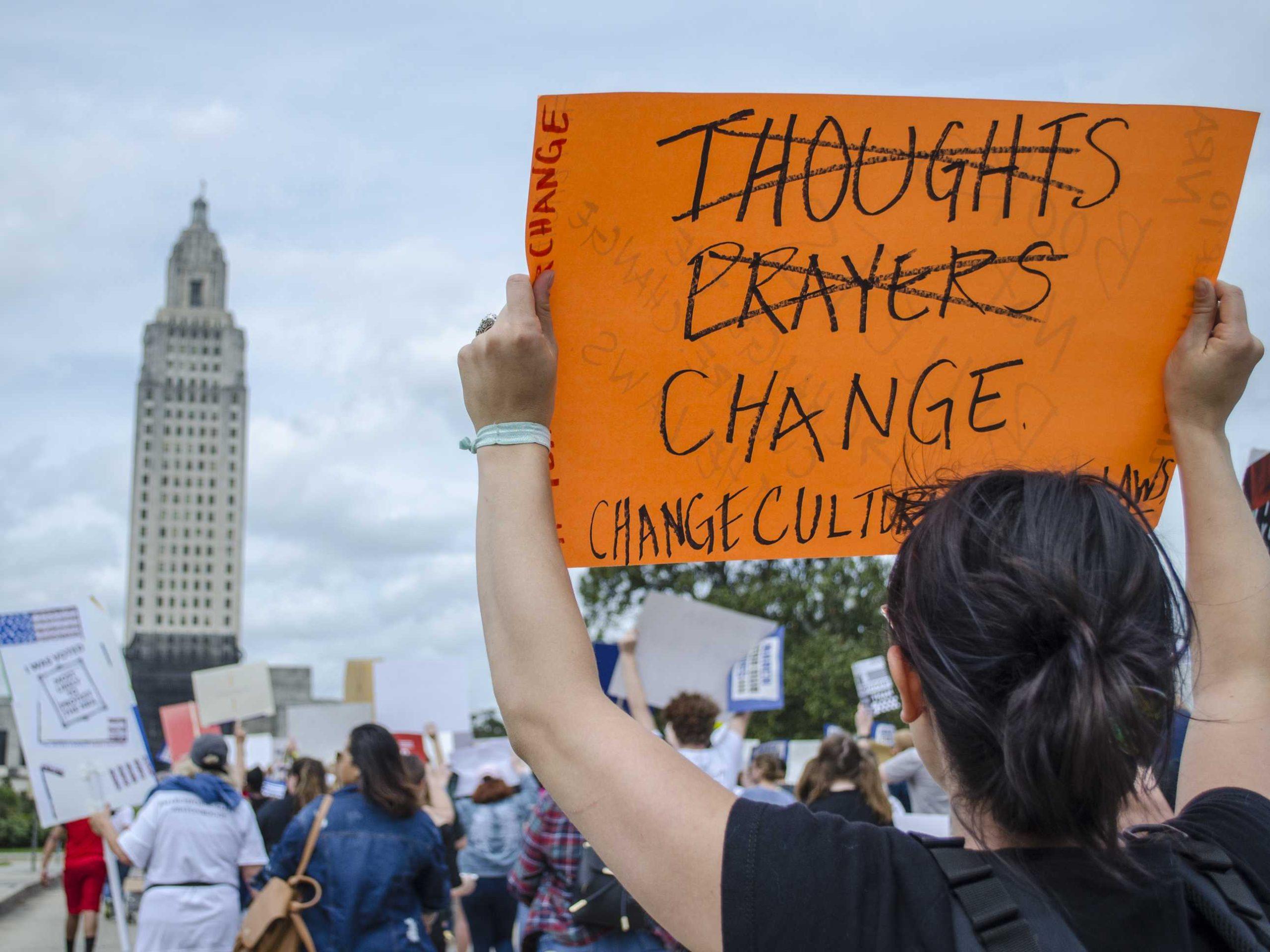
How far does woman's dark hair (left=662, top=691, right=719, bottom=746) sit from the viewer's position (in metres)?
6.08

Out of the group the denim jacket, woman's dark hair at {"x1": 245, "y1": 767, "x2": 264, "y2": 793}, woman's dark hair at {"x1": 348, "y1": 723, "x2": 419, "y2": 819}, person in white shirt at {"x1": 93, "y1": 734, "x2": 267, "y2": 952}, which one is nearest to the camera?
the denim jacket

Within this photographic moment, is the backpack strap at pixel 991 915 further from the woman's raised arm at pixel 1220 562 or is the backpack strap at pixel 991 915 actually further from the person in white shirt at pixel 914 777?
the person in white shirt at pixel 914 777

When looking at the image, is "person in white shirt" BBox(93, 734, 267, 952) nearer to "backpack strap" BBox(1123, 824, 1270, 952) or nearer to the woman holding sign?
the woman holding sign

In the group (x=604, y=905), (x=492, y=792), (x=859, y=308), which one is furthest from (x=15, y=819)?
(x=859, y=308)

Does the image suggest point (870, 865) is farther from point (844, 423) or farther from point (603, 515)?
point (844, 423)

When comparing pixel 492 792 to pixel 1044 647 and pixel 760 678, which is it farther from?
pixel 1044 647

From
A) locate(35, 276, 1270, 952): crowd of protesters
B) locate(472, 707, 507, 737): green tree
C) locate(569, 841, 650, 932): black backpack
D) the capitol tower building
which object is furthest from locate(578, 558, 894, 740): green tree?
the capitol tower building

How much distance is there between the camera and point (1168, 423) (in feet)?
6.52

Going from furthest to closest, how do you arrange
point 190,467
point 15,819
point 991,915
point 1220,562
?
point 190,467
point 15,819
point 1220,562
point 991,915

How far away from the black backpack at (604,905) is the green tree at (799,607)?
25974 millimetres

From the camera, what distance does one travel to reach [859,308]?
1943mm

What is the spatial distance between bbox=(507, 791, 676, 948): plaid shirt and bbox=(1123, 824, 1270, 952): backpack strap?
14.1ft

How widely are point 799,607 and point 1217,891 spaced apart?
33547mm

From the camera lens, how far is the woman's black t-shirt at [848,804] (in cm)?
565
